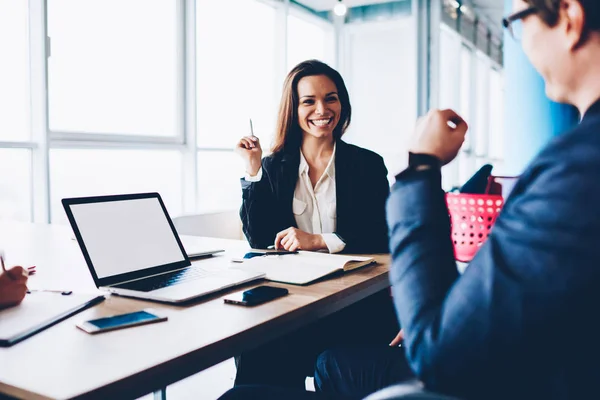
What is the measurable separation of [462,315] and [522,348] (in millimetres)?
64

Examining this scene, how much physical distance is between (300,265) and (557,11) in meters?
0.89

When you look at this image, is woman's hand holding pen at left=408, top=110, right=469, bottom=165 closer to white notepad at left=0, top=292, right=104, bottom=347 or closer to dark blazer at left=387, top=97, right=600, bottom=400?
dark blazer at left=387, top=97, right=600, bottom=400

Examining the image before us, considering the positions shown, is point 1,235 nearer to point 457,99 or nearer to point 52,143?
point 52,143

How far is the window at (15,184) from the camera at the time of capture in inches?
121

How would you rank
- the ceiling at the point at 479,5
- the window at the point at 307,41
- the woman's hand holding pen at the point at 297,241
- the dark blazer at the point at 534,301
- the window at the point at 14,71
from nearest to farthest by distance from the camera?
the dark blazer at the point at 534,301 → the woman's hand holding pen at the point at 297,241 → the window at the point at 14,71 → the window at the point at 307,41 → the ceiling at the point at 479,5

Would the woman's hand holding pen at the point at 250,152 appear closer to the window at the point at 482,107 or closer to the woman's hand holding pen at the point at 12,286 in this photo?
the woman's hand holding pen at the point at 12,286

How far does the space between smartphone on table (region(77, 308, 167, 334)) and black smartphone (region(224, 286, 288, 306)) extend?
0.15m

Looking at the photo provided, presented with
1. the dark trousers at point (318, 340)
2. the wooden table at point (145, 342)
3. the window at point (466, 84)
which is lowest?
the dark trousers at point (318, 340)

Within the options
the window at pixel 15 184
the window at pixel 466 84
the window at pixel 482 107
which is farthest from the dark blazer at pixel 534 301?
the window at pixel 482 107

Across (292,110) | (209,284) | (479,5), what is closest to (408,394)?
(209,284)

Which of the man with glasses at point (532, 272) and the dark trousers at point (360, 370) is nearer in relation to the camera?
the man with glasses at point (532, 272)

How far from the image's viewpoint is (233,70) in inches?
193

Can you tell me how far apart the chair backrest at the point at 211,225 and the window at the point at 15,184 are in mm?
936

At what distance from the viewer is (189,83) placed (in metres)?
4.25
